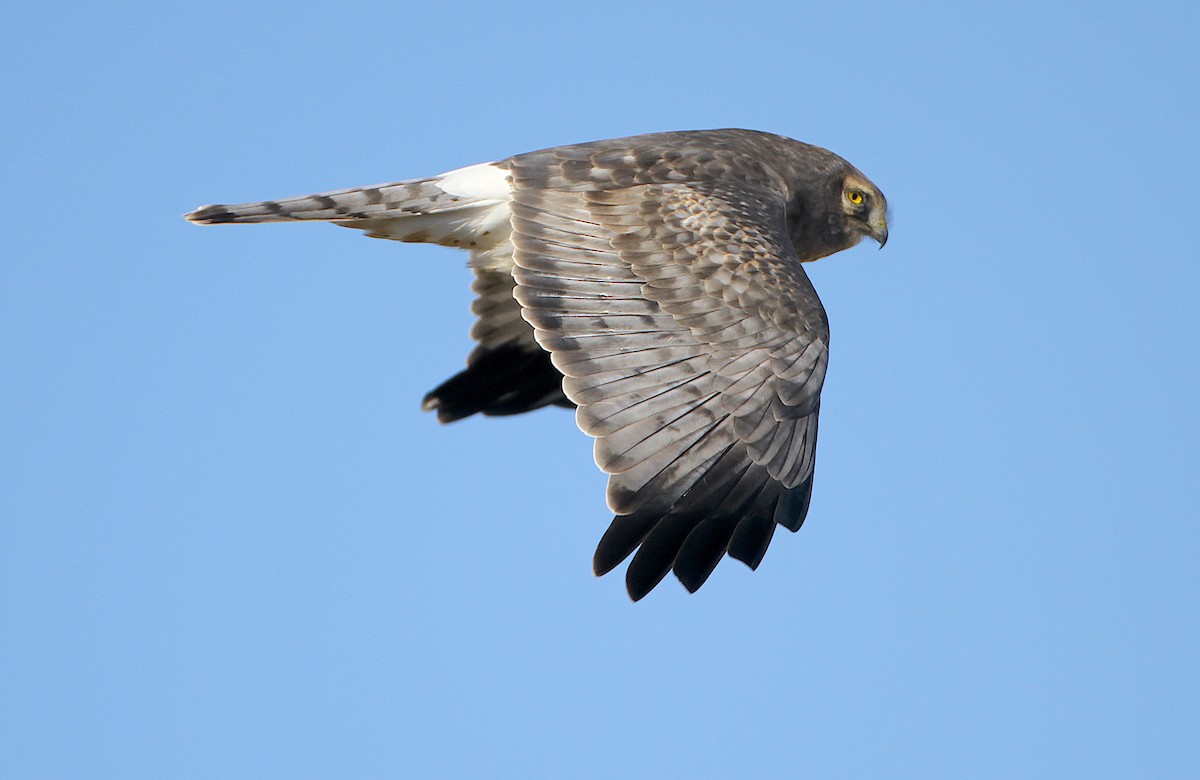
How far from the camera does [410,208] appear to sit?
23.6 feet

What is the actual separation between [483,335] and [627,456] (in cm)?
241

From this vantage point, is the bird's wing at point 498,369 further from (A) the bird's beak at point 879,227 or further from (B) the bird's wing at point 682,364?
(A) the bird's beak at point 879,227

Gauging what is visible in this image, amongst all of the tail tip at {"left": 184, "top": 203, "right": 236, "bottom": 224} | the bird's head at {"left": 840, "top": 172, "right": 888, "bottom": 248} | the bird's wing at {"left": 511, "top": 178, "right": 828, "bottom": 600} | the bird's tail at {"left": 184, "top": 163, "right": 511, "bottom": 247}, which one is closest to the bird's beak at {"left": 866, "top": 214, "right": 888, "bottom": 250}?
the bird's head at {"left": 840, "top": 172, "right": 888, "bottom": 248}

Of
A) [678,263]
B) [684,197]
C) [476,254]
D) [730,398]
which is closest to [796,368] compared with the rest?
[730,398]

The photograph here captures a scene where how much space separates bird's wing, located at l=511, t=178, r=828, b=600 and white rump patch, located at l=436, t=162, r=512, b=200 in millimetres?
391

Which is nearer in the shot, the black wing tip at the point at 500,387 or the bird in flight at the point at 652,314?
the bird in flight at the point at 652,314

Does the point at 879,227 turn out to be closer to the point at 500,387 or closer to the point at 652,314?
the point at 500,387

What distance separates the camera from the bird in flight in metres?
5.71

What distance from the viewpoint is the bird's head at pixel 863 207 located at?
8.41 metres

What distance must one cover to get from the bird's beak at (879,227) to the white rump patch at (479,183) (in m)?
2.32

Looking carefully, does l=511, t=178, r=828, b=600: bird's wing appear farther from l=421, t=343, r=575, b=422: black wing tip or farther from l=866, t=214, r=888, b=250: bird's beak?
l=866, t=214, r=888, b=250: bird's beak

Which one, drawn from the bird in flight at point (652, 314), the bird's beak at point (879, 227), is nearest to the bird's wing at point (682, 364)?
the bird in flight at point (652, 314)

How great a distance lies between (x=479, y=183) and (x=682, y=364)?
1727mm

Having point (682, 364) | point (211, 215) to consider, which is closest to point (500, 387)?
point (211, 215)
